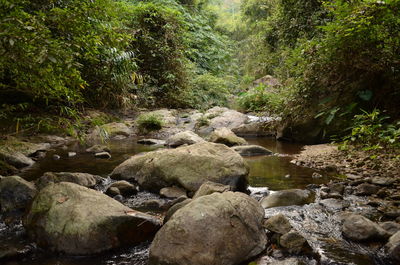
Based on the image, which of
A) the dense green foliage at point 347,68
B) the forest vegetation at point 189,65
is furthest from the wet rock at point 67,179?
the dense green foliage at point 347,68

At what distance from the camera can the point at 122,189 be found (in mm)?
4156

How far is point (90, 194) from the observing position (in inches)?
121

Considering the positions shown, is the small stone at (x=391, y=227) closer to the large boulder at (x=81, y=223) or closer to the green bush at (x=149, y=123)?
the large boulder at (x=81, y=223)

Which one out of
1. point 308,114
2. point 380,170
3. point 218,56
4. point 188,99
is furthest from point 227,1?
point 380,170

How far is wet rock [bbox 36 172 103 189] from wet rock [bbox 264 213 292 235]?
258 centimetres

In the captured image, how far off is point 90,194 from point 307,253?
202cm

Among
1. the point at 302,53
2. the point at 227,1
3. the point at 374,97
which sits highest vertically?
the point at 227,1

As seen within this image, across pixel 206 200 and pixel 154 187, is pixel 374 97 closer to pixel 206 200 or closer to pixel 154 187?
pixel 154 187

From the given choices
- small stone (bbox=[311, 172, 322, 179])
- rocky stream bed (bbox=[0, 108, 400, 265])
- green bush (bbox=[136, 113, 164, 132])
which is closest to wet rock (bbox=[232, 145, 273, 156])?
rocky stream bed (bbox=[0, 108, 400, 265])

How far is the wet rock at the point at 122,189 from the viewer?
4062 millimetres

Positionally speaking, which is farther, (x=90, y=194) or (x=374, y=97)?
Result: (x=374, y=97)

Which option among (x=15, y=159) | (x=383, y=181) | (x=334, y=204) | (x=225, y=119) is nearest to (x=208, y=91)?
(x=225, y=119)

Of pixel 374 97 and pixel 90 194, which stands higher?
pixel 374 97

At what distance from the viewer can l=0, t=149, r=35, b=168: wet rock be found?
17.2 feet
